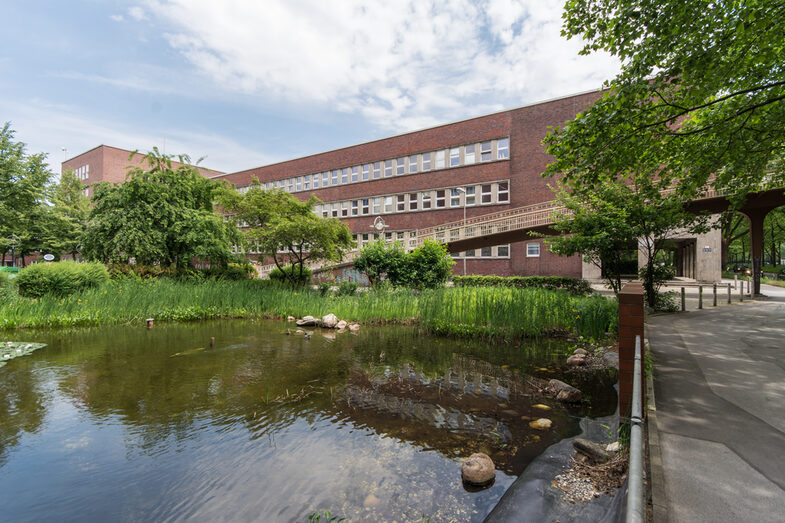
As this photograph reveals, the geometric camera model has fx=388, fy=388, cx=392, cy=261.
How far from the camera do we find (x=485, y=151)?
99.9 feet

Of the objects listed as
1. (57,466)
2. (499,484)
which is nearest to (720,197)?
(499,484)

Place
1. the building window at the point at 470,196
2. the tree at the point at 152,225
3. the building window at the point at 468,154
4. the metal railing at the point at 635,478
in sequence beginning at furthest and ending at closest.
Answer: the building window at the point at 468,154, the building window at the point at 470,196, the tree at the point at 152,225, the metal railing at the point at 635,478

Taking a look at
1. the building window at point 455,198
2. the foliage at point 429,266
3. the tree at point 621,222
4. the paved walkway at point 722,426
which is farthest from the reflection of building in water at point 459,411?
the building window at point 455,198

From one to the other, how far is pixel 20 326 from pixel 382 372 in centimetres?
1058

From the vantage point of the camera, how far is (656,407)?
413 centimetres

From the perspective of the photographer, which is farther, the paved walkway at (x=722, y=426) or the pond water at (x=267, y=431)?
the pond water at (x=267, y=431)

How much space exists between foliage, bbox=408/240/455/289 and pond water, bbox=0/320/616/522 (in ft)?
25.4

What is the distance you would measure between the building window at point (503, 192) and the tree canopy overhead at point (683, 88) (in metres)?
19.3

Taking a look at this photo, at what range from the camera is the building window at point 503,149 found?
2941 centimetres

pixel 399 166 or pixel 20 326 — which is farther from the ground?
pixel 399 166

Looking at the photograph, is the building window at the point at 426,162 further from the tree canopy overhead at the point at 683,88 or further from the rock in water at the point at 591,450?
the rock in water at the point at 591,450

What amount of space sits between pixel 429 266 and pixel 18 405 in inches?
498

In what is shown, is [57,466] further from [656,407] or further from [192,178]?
[192,178]

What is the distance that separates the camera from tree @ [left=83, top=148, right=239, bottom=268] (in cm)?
1611
